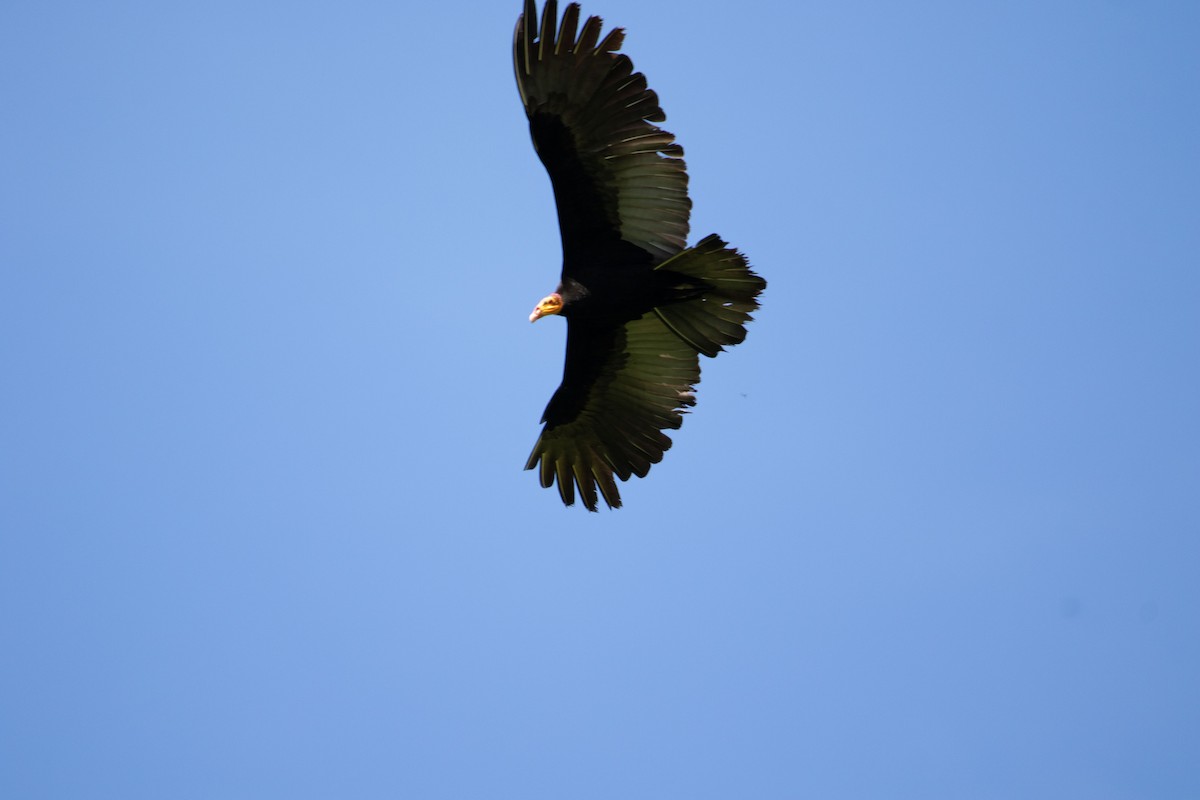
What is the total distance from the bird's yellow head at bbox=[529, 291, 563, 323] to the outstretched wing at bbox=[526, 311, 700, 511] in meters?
0.77

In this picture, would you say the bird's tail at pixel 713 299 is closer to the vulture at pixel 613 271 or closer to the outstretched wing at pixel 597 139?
the vulture at pixel 613 271

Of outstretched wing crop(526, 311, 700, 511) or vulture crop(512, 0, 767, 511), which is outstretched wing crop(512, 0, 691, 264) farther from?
outstretched wing crop(526, 311, 700, 511)

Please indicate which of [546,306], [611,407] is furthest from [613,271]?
[611,407]

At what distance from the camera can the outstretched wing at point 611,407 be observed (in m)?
13.1

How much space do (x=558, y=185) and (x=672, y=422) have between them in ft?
9.99

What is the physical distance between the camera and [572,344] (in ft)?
43.3

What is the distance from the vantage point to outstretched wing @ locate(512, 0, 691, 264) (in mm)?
11023

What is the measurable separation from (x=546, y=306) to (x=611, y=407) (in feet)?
5.89

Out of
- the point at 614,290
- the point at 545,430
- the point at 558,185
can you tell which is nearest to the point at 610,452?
the point at 545,430

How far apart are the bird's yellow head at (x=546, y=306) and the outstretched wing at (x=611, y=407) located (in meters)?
0.77

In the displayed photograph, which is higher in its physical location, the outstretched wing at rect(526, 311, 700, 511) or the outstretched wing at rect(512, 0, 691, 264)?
the outstretched wing at rect(512, 0, 691, 264)

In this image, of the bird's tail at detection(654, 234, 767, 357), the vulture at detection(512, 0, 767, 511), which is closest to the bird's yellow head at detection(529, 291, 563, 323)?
the vulture at detection(512, 0, 767, 511)

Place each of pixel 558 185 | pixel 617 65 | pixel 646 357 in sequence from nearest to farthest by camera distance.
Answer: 1. pixel 617 65
2. pixel 558 185
3. pixel 646 357

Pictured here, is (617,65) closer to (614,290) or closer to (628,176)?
(628,176)
